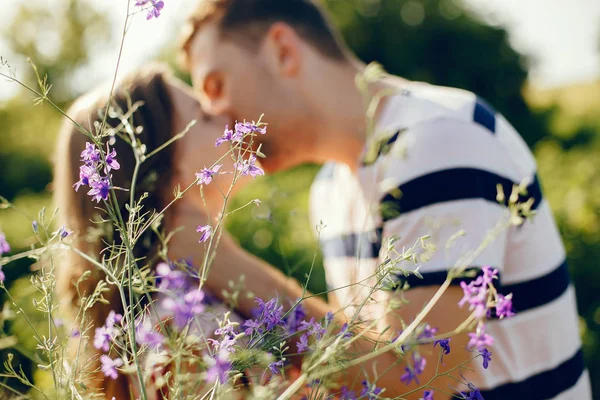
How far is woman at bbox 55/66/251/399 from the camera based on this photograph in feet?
6.00

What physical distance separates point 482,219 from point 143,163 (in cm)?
114

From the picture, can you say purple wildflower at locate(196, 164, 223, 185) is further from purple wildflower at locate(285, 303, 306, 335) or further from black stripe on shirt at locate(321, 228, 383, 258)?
black stripe on shirt at locate(321, 228, 383, 258)

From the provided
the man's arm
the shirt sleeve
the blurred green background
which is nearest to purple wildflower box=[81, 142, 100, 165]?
the shirt sleeve

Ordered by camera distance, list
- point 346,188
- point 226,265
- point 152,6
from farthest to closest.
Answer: point 346,188 → point 226,265 → point 152,6

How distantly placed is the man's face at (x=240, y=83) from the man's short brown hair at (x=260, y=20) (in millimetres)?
39

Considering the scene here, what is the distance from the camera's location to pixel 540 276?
1.94 meters

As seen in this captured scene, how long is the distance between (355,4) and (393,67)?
9.80 ft

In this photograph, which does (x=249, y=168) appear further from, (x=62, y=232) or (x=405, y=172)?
(x=405, y=172)

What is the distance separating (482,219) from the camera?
1699 millimetres

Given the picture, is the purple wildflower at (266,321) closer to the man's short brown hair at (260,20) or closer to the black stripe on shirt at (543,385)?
the black stripe on shirt at (543,385)

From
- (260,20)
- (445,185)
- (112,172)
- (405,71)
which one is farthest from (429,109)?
(405,71)

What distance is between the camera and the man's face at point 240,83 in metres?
2.29

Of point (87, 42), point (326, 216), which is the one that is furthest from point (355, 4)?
point (326, 216)

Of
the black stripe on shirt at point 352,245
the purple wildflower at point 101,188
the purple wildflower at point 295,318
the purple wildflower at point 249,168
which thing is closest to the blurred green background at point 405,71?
the black stripe on shirt at point 352,245
